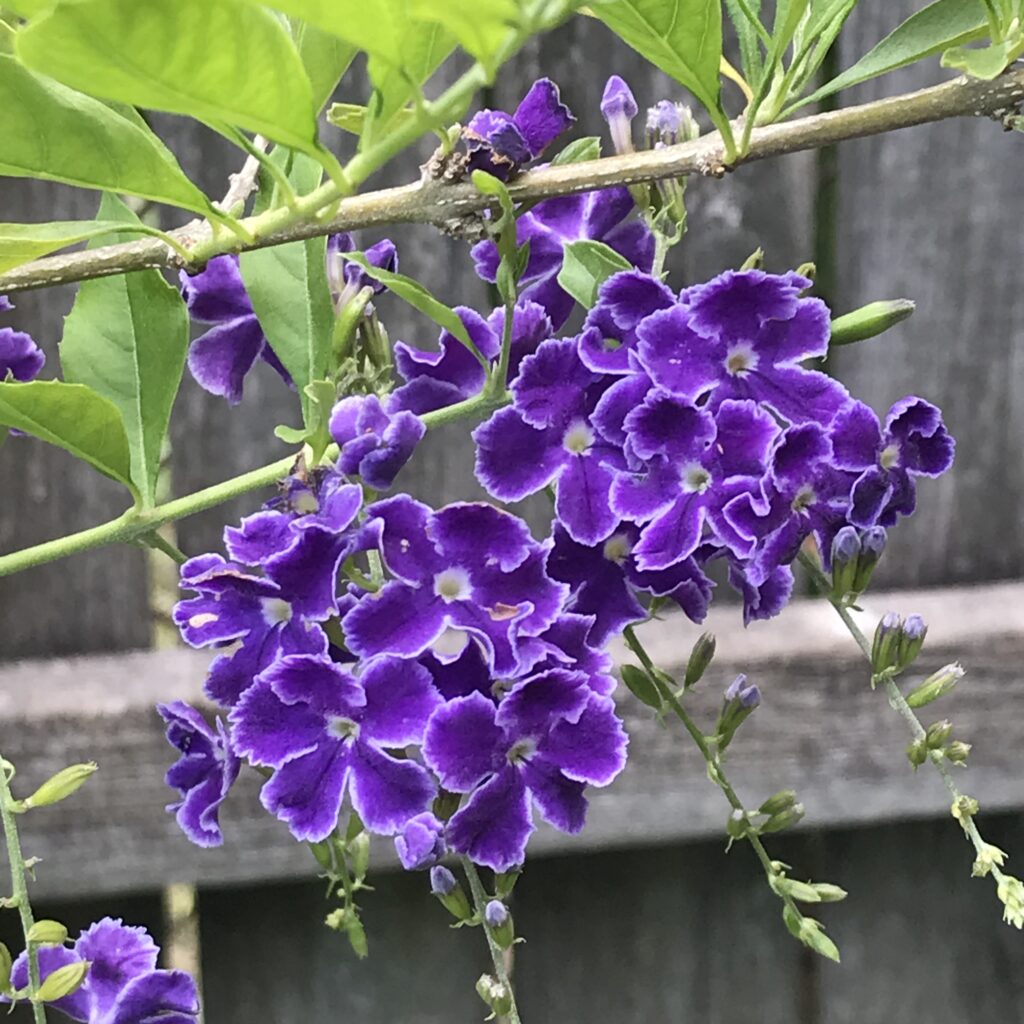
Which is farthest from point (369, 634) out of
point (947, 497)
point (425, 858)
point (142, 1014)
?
point (947, 497)

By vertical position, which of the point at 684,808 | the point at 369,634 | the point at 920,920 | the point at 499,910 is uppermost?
the point at 369,634

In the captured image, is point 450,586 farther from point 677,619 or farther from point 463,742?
point 677,619

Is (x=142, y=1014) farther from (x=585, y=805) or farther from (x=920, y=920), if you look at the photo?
(x=920, y=920)

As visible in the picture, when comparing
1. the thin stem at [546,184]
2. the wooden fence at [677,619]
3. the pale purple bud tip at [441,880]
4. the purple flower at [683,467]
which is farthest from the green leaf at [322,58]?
the wooden fence at [677,619]

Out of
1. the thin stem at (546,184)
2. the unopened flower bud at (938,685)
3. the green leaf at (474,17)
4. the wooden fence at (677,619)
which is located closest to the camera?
the green leaf at (474,17)

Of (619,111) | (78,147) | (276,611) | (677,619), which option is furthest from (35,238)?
(677,619)

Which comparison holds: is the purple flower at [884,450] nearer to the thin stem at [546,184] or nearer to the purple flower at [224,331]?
the thin stem at [546,184]
